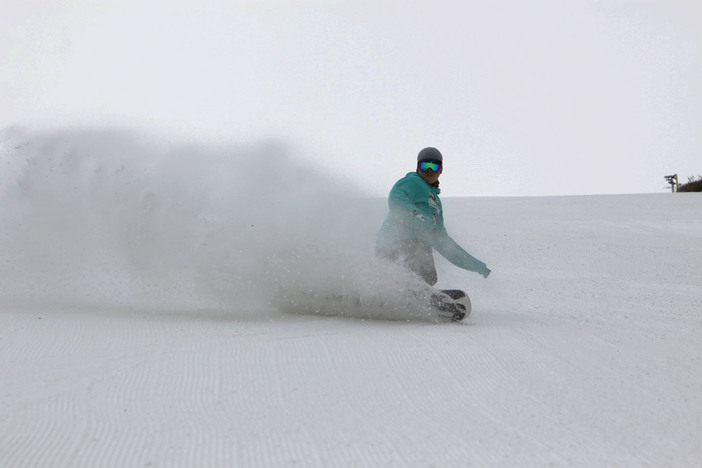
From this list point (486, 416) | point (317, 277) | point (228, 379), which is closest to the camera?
point (486, 416)

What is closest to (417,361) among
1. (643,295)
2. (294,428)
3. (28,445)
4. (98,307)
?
(294,428)

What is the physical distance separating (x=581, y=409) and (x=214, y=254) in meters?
4.05

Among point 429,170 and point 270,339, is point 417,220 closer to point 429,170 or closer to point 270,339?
point 429,170

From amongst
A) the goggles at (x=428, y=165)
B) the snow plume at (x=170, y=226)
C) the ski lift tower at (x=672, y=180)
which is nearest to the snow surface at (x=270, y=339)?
the snow plume at (x=170, y=226)

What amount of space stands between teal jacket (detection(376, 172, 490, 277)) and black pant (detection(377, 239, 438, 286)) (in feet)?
0.15

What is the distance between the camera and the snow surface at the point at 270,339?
2865 mm

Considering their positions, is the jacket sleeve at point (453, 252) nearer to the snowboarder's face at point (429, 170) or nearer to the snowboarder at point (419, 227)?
the snowboarder at point (419, 227)

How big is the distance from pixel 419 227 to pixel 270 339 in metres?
2.17

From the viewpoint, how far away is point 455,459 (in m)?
2.68

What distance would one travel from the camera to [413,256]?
6430mm

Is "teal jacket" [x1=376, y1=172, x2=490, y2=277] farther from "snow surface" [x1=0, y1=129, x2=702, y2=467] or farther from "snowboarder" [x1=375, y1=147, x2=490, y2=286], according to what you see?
"snow surface" [x1=0, y1=129, x2=702, y2=467]

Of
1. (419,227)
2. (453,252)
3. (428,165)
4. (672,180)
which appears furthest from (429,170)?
(672,180)

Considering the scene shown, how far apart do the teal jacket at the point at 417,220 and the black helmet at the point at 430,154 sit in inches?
6.9

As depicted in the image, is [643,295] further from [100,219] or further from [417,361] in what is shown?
[100,219]
